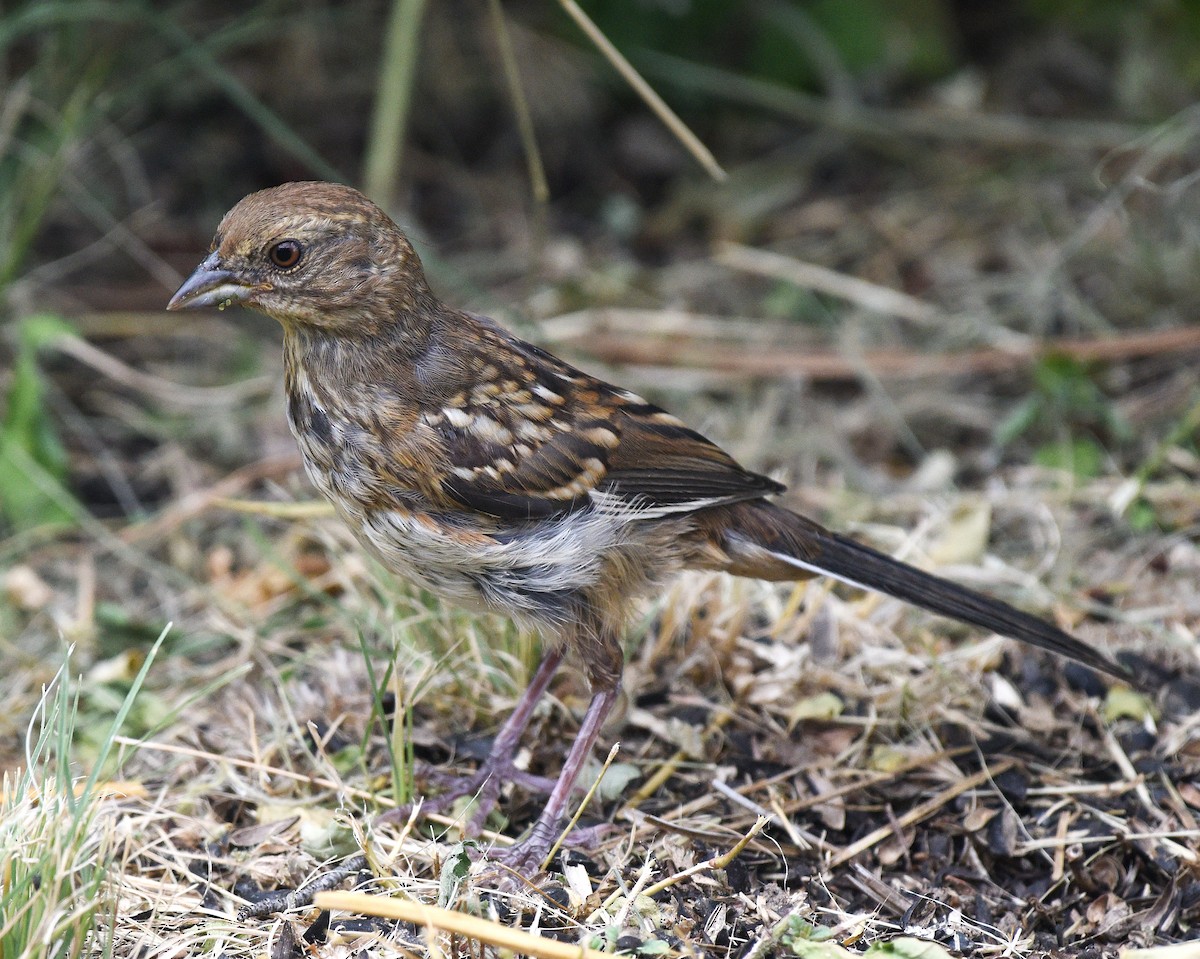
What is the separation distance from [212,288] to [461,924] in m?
1.62

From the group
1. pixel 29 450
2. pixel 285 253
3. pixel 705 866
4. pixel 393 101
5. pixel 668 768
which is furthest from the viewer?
pixel 393 101

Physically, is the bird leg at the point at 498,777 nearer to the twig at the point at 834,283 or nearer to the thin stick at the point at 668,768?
the thin stick at the point at 668,768

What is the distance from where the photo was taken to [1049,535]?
4.70 meters

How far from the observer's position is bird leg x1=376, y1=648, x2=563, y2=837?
3453mm

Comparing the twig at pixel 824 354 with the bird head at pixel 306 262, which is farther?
the twig at pixel 824 354

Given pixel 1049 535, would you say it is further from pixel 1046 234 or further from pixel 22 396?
pixel 22 396

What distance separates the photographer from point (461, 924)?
2699 mm

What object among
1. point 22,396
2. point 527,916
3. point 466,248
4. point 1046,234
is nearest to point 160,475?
point 22,396

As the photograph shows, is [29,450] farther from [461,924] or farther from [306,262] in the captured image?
[461,924]

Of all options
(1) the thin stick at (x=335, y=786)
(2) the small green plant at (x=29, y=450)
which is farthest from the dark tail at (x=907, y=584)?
(2) the small green plant at (x=29, y=450)

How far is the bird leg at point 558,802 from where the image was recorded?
130 inches

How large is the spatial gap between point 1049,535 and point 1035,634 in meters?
1.33

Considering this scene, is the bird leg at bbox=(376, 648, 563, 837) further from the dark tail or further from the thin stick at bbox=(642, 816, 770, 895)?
the dark tail

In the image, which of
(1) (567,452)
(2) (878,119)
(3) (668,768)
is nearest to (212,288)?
(1) (567,452)
